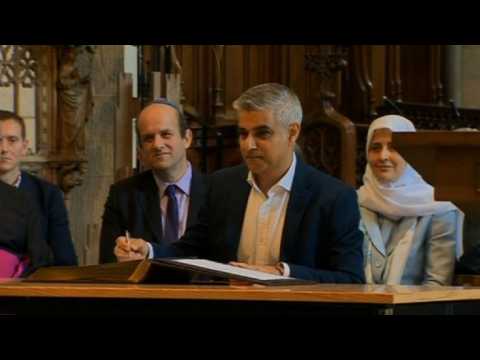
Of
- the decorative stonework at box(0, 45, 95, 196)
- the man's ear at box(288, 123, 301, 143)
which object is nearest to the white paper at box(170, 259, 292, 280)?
the man's ear at box(288, 123, 301, 143)

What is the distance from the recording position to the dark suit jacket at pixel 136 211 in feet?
18.6

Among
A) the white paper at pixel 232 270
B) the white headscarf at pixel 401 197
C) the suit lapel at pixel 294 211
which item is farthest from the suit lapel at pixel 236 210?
the white headscarf at pixel 401 197

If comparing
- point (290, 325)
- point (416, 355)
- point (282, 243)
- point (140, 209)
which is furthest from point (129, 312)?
point (140, 209)

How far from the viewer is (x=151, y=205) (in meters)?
5.73

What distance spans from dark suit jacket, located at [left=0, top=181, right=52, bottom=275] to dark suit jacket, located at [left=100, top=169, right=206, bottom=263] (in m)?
0.26

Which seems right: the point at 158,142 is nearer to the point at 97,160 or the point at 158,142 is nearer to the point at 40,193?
the point at 40,193

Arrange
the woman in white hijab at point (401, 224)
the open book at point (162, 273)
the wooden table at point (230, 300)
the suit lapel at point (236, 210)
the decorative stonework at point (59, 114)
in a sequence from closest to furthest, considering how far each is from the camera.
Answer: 1. the wooden table at point (230, 300)
2. the open book at point (162, 273)
3. the suit lapel at point (236, 210)
4. the woman in white hijab at point (401, 224)
5. the decorative stonework at point (59, 114)

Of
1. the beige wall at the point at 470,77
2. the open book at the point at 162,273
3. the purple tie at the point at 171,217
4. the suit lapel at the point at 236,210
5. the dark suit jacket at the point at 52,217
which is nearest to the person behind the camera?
the open book at the point at 162,273

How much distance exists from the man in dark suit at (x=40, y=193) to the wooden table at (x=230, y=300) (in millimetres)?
2202

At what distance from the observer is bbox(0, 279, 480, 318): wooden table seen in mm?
3416

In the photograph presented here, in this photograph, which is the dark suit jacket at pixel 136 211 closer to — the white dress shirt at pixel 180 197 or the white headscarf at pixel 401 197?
the white dress shirt at pixel 180 197
